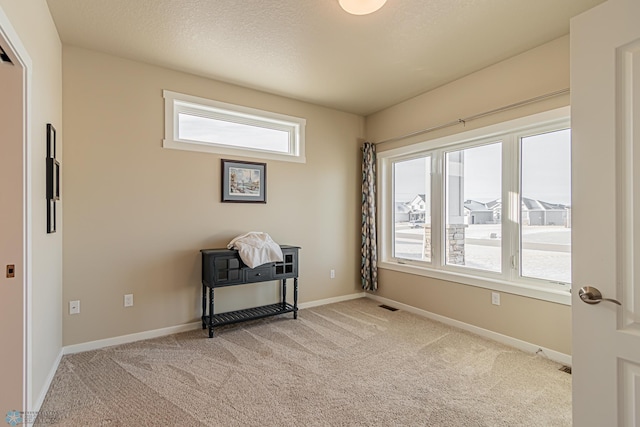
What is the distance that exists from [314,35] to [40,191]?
7.60 ft

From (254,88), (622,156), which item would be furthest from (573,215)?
(254,88)

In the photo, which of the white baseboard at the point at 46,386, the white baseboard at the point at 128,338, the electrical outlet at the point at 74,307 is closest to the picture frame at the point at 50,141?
the electrical outlet at the point at 74,307

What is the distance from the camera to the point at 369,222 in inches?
175

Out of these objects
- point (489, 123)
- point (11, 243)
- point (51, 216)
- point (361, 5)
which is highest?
point (361, 5)

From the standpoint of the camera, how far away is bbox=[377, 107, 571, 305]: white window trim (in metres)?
2.74

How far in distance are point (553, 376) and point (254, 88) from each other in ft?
13.1

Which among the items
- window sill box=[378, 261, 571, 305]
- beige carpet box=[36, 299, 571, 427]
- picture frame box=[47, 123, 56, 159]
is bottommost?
beige carpet box=[36, 299, 571, 427]

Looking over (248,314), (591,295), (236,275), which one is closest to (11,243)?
→ (236,275)

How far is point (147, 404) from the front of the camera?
201 cm

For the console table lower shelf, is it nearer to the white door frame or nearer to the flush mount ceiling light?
the white door frame

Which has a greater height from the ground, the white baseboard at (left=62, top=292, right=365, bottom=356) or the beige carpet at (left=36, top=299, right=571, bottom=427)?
the white baseboard at (left=62, top=292, right=365, bottom=356)

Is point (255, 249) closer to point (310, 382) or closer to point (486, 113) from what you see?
point (310, 382)

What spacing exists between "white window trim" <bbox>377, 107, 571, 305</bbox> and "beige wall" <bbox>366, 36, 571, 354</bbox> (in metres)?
0.07

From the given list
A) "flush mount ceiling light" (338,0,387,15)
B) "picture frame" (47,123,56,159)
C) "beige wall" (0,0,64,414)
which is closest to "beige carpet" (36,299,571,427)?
"beige wall" (0,0,64,414)
